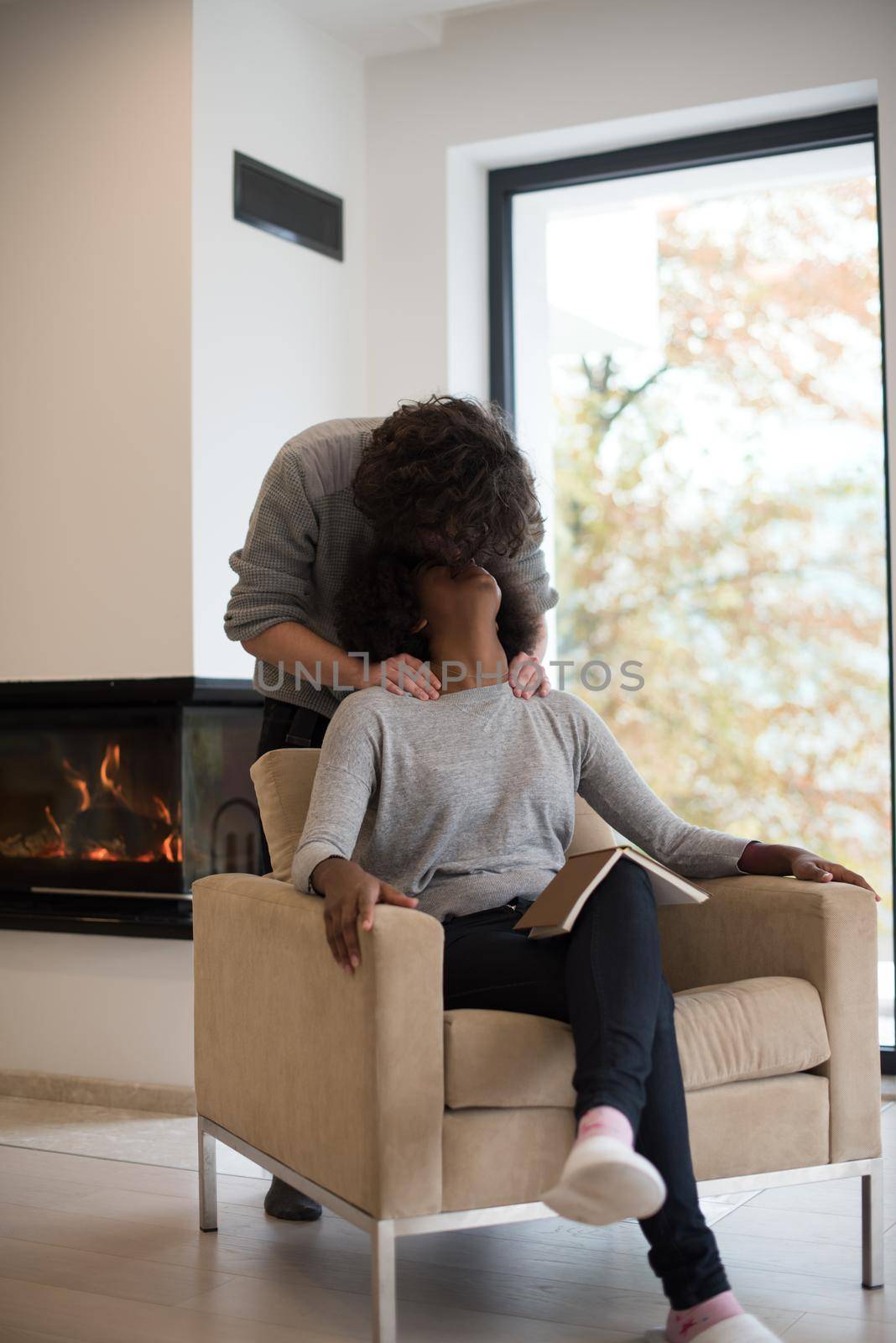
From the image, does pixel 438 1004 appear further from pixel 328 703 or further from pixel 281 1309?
pixel 328 703

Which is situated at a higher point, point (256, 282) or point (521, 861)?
point (256, 282)

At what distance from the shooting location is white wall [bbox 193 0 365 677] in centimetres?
348

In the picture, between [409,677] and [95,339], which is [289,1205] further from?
[95,339]

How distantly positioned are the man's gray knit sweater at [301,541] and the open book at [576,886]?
27.1 inches

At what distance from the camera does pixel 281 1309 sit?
2.02 metres

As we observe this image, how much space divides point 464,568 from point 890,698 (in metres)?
Answer: 1.63

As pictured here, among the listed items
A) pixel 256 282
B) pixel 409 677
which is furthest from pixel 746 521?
pixel 409 677

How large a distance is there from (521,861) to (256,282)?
209 centimetres

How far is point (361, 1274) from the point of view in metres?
2.17

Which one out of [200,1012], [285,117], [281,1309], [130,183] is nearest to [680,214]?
[285,117]

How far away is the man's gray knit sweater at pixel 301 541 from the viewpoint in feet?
8.25

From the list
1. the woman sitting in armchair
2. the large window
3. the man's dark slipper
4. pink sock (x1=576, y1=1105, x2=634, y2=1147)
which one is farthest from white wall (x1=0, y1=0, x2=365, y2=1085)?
the large window

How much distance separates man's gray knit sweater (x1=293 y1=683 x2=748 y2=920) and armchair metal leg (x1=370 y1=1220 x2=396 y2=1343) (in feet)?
1.60

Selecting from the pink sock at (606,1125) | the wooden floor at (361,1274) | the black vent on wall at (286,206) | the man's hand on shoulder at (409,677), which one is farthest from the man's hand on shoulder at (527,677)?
the black vent on wall at (286,206)
